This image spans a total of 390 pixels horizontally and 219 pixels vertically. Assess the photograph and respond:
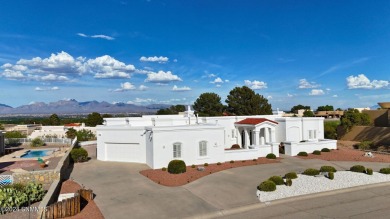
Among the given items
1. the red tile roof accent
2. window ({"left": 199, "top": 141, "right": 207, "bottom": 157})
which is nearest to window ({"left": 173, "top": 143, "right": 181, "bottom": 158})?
window ({"left": 199, "top": 141, "right": 207, "bottom": 157})

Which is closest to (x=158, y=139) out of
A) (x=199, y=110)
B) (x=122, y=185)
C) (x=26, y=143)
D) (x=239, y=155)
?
(x=122, y=185)

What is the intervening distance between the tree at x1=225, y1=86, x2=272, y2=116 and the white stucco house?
29.4 m

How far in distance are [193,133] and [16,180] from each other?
14.6 metres

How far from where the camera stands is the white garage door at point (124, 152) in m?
29.1

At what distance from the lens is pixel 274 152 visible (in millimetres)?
31938

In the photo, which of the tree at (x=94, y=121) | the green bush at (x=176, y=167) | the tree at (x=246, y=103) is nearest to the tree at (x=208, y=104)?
the tree at (x=246, y=103)

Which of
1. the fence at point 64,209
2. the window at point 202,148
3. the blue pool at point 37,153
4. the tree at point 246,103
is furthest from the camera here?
the tree at point 246,103

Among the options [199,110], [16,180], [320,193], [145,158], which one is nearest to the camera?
[320,193]

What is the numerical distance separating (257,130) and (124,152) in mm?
15797

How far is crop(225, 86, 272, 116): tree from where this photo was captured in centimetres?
6838

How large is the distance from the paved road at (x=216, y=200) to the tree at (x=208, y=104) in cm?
5251

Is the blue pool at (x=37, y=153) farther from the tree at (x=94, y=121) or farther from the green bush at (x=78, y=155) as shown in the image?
the tree at (x=94, y=121)

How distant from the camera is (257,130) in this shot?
1363 inches

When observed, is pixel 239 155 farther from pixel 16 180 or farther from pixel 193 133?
pixel 16 180
